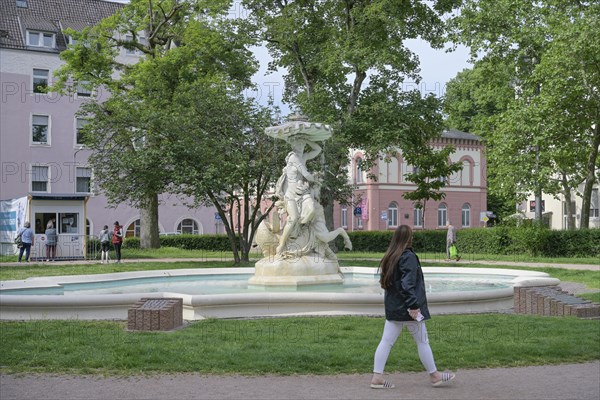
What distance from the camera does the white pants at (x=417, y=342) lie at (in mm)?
7748

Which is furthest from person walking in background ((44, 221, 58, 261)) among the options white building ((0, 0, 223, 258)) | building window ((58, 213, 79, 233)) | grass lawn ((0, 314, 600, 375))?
grass lawn ((0, 314, 600, 375))

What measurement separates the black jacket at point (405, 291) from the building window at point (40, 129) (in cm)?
4902

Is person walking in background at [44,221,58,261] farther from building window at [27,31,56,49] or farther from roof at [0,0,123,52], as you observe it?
building window at [27,31,56,49]

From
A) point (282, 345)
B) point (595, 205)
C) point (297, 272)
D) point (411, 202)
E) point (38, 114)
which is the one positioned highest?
point (38, 114)

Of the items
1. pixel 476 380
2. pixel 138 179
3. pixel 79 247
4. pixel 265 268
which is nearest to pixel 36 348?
pixel 476 380

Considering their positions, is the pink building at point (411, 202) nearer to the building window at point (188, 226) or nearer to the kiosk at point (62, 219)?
A: the building window at point (188, 226)

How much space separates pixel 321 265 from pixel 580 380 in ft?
28.8

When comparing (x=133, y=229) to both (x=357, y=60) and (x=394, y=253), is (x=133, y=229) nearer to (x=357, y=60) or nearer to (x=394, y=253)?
(x=357, y=60)

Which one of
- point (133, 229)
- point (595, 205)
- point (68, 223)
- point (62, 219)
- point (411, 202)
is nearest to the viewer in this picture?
point (62, 219)

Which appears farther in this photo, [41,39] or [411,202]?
[411,202]

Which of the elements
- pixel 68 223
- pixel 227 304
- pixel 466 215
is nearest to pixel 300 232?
pixel 227 304

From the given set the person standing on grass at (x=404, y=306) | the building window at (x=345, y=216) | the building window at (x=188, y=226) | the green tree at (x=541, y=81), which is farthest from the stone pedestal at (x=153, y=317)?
the building window at (x=345, y=216)

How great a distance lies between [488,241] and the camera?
137ft

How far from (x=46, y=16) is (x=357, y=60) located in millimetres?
31146
